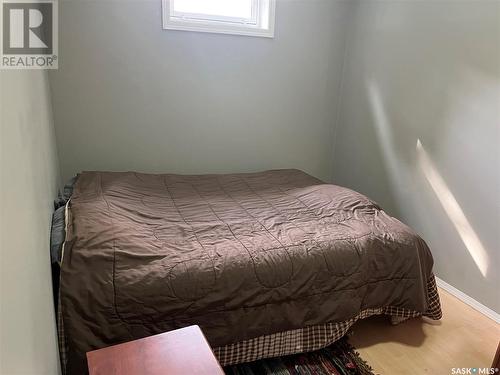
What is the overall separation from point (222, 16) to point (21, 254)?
2.40 metres

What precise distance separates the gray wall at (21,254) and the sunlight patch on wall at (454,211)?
2.23m

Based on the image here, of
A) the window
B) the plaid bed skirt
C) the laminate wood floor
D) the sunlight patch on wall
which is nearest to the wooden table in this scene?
the plaid bed skirt

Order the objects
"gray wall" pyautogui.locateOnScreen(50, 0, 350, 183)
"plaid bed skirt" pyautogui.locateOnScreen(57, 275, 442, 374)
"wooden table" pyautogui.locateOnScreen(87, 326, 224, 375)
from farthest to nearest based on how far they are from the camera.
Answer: "gray wall" pyautogui.locateOnScreen(50, 0, 350, 183)
"plaid bed skirt" pyautogui.locateOnScreen(57, 275, 442, 374)
"wooden table" pyautogui.locateOnScreen(87, 326, 224, 375)

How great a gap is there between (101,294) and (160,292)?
0.72ft

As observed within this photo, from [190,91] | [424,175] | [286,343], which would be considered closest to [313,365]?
[286,343]

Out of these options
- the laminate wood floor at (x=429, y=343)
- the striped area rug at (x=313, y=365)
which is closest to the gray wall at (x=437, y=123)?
the laminate wood floor at (x=429, y=343)

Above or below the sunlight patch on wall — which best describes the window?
above

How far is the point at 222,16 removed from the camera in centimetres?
273

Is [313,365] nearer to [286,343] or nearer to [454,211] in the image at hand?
[286,343]

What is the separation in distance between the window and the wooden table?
2216mm

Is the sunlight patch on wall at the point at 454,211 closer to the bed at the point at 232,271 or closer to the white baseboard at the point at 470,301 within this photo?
the white baseboard at the point at 470,301

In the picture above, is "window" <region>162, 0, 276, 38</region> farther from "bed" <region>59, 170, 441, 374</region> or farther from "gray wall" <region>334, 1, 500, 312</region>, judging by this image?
"bed" <region>59, 170, 441, 374</region>

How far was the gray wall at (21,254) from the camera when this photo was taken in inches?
27.0

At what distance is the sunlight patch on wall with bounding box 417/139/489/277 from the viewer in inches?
84.7
